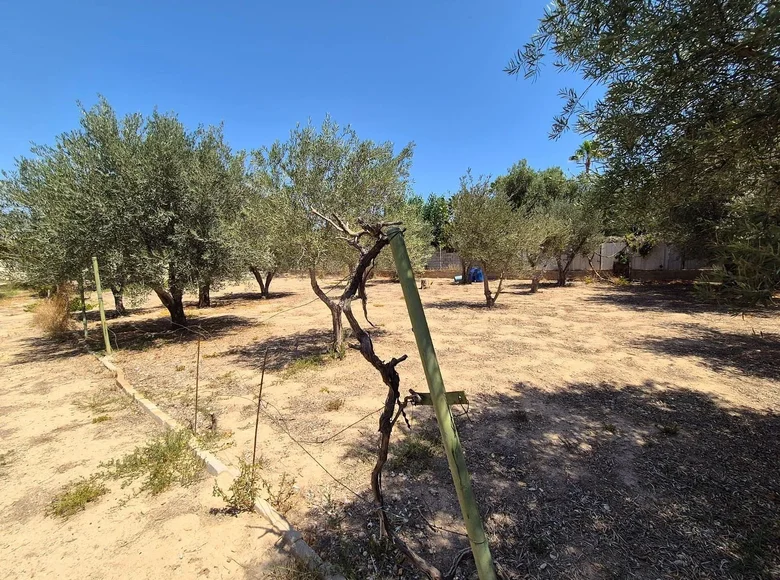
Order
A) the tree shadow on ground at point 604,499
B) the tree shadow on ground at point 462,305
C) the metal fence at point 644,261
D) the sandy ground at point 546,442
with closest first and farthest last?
the tree shadow on ground at point 604,499 → the sandy ground at point 546,442 → the tree shadow on ground at point 462,305 → the metal fence at point 644,261

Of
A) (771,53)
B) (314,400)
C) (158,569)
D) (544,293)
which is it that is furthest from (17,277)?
(544,293)

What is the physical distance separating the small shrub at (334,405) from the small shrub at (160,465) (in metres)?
1.75

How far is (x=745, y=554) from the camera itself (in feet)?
7.79

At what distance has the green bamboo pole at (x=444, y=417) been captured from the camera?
1615 mm

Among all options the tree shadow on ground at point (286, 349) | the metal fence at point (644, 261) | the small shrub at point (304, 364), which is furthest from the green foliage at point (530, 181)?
the small shrub at point (304, 364)

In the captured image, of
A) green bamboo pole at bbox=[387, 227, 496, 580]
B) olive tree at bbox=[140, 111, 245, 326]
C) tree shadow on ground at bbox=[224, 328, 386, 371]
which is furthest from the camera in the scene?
olive tree at bbox=[140, 111, 245, 326]

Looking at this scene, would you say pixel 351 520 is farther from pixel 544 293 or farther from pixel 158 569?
pixel 544 293

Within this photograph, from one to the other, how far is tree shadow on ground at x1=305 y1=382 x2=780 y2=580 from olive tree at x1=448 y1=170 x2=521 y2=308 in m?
9.38

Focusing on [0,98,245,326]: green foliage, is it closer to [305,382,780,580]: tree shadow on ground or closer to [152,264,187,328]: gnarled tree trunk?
[152,264,187,328]: gnarled tree trunk

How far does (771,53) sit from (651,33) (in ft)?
2.22

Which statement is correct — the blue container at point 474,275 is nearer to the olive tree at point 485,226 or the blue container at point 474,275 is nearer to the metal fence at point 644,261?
the metal fence at point 644,261

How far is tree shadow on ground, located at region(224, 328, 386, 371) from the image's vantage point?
25.2 ft

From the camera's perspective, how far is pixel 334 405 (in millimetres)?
5137

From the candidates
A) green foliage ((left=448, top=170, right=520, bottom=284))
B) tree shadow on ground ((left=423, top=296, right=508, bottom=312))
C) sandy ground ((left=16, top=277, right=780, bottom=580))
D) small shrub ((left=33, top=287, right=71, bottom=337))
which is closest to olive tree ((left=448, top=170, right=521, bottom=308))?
green foliage ((left=448, top=170, right=520, bottom=284))
